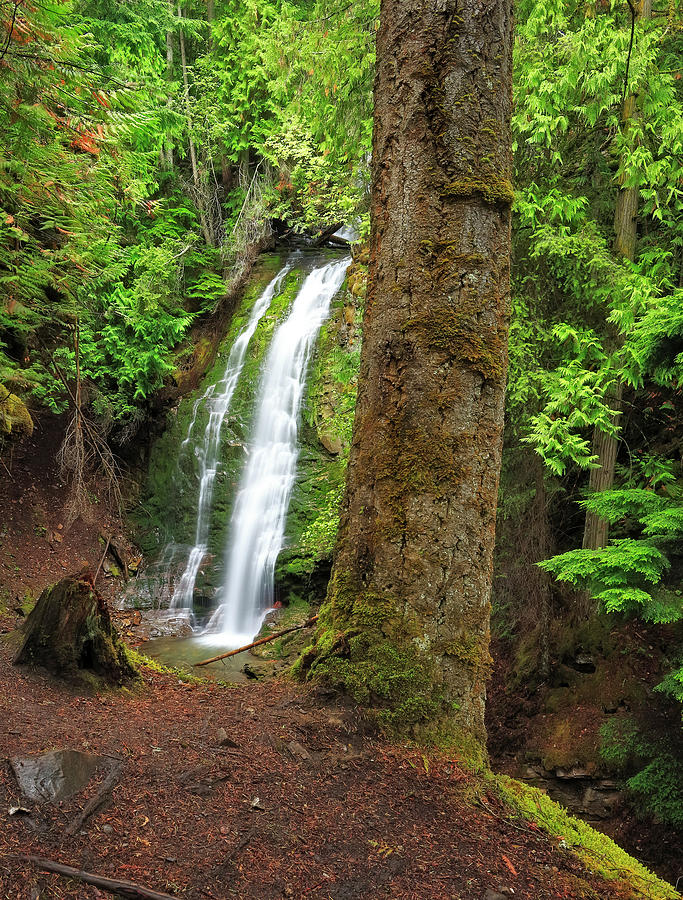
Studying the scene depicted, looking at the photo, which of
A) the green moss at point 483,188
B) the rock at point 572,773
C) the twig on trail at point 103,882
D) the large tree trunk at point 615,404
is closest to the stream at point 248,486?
the rock at point 572,773

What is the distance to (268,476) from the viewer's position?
474 inches

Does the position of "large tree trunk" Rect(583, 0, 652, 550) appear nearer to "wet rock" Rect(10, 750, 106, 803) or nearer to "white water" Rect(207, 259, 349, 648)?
"wet rock" Rect(10, 750, 106, 803)

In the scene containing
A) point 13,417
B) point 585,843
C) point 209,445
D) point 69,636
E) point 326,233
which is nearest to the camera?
point 585,843

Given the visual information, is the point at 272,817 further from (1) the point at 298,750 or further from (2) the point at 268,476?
(2) the point at 268,476

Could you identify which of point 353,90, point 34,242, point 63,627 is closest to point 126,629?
point 34,242

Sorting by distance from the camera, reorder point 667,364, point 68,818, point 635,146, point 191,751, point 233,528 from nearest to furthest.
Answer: point 68,818, point 191,751, point 667,364, point 635,146, point 233,528

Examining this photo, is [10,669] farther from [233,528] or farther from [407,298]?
[233,528]

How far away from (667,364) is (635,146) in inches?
107

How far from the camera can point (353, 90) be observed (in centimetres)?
619

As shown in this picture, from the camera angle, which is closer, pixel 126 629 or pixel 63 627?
pixel 63 627

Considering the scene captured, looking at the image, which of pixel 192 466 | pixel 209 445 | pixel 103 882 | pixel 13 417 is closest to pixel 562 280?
pixel 103 882

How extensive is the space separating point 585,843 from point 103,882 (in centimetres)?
158

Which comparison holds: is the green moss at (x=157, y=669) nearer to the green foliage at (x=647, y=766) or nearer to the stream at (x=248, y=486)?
the green foliage at (x=647, y=766)

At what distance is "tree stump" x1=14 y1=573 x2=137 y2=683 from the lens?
334cm
